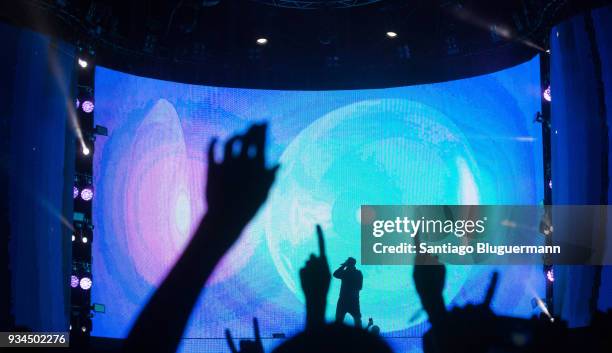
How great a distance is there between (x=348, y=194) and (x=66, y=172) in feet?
12.5

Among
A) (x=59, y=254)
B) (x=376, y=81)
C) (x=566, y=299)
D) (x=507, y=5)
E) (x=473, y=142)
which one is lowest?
(x=566, y=299)

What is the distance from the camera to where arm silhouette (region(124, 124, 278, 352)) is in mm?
8609

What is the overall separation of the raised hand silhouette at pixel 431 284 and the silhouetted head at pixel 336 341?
865 millimetres

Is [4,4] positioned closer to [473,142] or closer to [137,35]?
[137,35]

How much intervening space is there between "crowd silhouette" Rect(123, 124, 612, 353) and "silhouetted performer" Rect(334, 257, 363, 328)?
0.04 ft

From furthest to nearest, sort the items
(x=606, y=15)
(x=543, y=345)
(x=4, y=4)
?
(x=4, y=4)
(x=606, y=15)
(x=543, y=345)

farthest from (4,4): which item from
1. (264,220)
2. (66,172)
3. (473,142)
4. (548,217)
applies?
(548,217)

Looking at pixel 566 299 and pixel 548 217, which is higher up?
pixel 548 217

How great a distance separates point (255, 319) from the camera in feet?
28.8

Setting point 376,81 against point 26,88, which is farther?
point 376,81

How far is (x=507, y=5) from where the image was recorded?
8.53m

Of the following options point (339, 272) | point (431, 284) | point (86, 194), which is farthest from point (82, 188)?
point (431, 284)

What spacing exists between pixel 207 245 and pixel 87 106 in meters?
2.59

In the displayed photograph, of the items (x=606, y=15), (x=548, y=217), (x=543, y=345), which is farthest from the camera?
(x=548, y=217)
